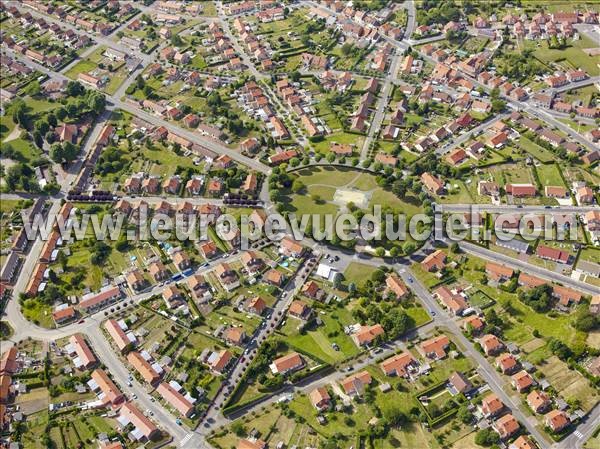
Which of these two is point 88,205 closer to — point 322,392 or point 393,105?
point 322,392

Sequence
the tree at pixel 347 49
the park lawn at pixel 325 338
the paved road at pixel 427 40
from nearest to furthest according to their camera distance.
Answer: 1. the park lawn at pixel 325 338
2. the tree at pixel 347 49
3. the paved road at pixel 427 40

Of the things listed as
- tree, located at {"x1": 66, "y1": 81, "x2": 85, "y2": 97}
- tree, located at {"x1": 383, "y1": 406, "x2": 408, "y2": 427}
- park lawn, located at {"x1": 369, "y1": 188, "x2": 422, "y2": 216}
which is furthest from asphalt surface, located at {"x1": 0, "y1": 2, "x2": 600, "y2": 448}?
tree, located at {"x1": 66, "y1": 81, "x2": 85, "y2": 97}

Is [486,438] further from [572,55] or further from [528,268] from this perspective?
[572,55]

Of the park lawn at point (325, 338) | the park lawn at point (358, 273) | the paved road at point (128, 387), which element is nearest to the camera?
the paved road at point (128, 387)

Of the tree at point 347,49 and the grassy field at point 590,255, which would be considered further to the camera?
the tree at point 347,49

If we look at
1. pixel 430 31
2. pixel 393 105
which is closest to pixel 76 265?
pixel 393 105

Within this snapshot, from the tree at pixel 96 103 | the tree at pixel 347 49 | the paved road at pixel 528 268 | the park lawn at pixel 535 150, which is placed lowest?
the paved road at pixel 528 268

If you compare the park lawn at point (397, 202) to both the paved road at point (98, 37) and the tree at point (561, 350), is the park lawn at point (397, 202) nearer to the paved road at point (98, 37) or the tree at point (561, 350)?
the tree at point (561, 350)

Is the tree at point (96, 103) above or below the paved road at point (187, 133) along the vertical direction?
above

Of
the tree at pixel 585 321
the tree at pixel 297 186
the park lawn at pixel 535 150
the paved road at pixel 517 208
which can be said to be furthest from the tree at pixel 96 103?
the tree at pixel 585 321
